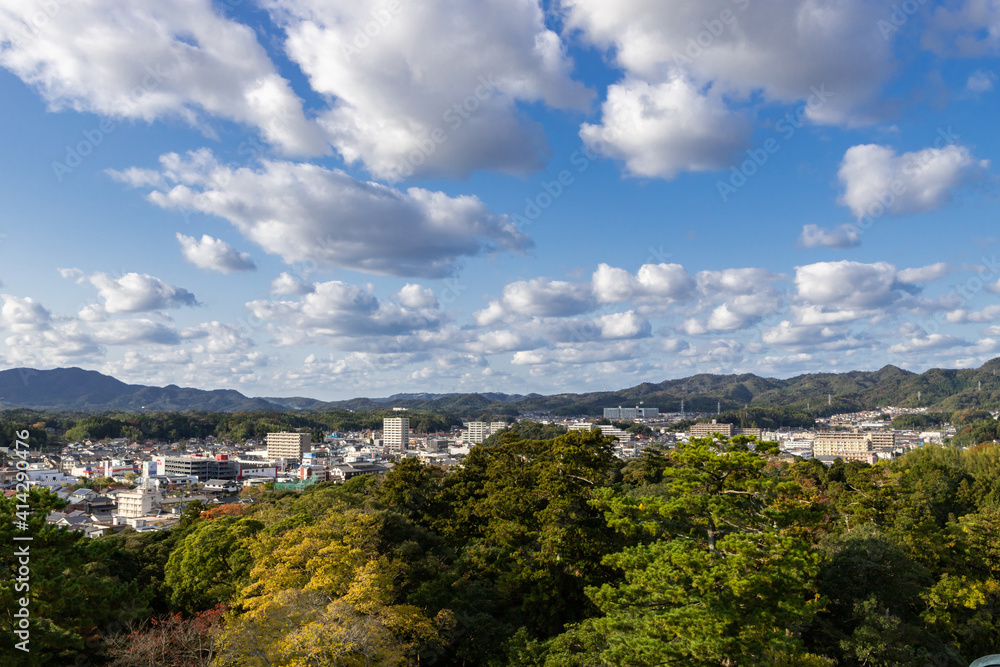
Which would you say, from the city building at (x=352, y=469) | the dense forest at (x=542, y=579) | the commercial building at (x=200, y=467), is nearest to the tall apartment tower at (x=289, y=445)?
the commercial building at (x=200, y=467)

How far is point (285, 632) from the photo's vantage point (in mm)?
10664

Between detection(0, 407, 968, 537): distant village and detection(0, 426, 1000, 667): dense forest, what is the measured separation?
5.82 ft

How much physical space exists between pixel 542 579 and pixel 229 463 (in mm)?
72601

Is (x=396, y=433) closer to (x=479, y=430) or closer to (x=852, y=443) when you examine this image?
(x=479, y=430)

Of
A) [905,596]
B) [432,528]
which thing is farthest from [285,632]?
[905,596]

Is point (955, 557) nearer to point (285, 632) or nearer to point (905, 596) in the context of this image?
point (905, 596)

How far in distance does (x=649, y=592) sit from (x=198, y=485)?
64.5 meters

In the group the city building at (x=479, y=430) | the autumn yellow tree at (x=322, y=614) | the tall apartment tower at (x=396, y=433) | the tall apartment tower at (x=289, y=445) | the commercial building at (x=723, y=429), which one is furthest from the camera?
the city building at (x=479, y=430)

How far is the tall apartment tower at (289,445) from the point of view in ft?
334

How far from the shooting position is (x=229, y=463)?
77.9m

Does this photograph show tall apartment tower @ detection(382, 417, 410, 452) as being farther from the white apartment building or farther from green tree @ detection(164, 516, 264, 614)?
green tree @ detection(164, 516, 264, 614)

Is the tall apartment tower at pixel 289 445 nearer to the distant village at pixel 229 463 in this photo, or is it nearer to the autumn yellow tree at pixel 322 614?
the distant village at pixel 229 463

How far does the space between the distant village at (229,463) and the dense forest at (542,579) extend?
1775mm

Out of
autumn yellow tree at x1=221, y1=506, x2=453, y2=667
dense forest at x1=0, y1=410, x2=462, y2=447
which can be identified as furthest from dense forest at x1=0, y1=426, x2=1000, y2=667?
dense forest at x1=0, y1=410, x2=462, y2=447
